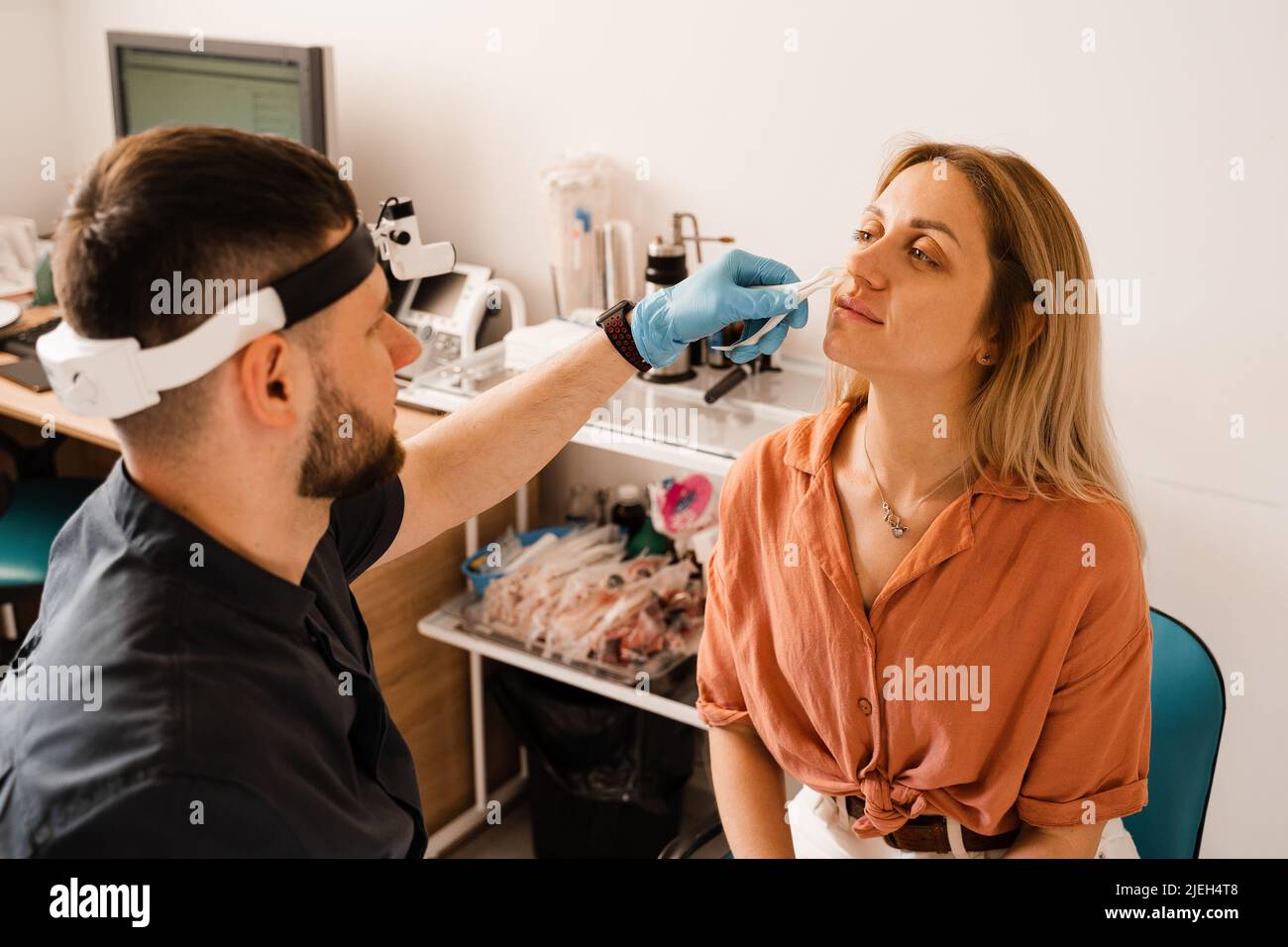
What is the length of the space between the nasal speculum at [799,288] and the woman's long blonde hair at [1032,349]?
151mm

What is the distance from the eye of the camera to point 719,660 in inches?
63.0

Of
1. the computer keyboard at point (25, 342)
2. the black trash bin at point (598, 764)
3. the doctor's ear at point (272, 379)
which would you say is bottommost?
the black trash bin at point (598, 764)

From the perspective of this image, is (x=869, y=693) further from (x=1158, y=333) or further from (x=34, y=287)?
(x=34, y=287)

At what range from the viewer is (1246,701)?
2.03m

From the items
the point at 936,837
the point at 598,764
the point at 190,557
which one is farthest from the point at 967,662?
the point at 598,764

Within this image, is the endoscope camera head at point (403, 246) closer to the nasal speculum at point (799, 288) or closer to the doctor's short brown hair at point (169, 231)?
the doctor's short brown hair at point (169, 231)

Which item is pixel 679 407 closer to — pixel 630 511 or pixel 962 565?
pixel 630 511

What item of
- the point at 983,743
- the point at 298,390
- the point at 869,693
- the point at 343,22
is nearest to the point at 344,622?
the point at 298,390

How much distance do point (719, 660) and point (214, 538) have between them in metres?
0.74

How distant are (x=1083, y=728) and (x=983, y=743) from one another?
113 millimetres

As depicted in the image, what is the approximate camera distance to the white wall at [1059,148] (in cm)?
183

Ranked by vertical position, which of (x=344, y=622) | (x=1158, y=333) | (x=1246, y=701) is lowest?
(x=1246, y=701)

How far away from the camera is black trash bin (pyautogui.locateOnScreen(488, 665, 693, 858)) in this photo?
2342 mm

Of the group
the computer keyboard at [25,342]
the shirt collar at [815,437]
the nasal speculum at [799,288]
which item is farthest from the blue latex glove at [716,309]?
the computer keyboard at [25,342]
